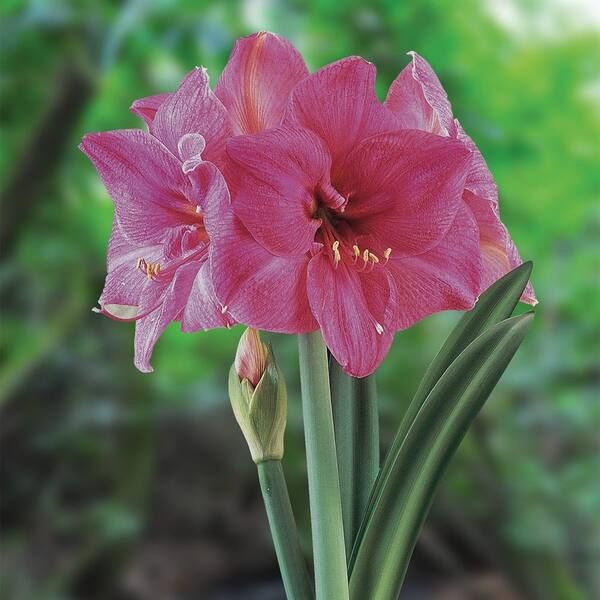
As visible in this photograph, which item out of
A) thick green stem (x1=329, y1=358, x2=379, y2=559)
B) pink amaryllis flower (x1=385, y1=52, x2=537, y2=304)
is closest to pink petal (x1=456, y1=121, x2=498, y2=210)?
pink amaryllis flower (x1=385, y1=52, x2=537, y2=304)

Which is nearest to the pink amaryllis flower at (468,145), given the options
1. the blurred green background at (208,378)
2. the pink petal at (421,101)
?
the pink petal at (421,101)

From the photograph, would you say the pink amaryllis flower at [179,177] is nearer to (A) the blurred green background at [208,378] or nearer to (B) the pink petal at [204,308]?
(B) the pink petal at [204,308]

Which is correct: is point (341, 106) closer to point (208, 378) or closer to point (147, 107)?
point (147, 107)

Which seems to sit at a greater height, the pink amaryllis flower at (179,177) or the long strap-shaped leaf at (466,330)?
the pink amaryllis flower at (179,177)

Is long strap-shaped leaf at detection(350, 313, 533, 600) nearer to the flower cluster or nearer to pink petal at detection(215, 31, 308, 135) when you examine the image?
the flower cluster

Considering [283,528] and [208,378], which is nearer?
[283,528]

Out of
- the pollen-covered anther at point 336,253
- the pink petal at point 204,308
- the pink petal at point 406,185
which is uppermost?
the pink petal at point 406,185

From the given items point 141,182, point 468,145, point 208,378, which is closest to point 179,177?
point 141,182
